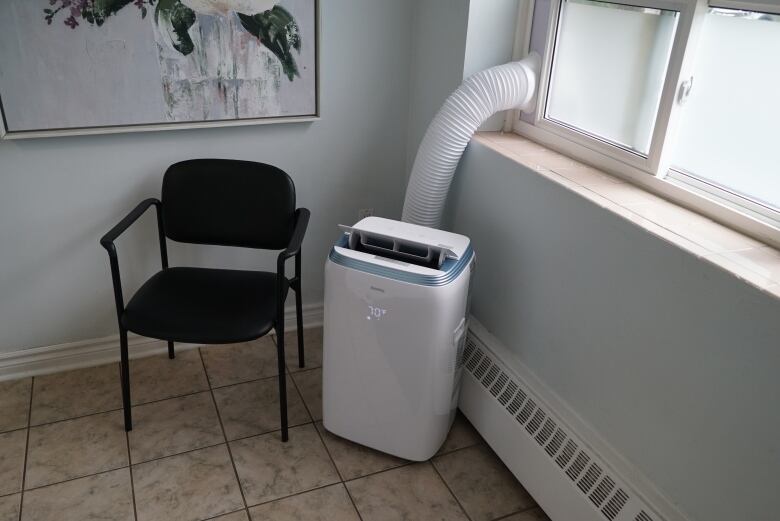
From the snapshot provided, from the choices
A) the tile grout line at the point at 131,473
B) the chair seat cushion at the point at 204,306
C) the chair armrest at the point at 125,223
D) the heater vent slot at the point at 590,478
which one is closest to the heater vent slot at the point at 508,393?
the heater vent slot at the point at 590,478

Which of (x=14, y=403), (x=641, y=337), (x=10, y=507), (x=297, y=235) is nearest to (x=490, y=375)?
(x=641, y=337)

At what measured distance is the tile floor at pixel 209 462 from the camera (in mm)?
1844

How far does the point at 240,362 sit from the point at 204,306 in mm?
541

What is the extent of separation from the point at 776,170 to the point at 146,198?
190cm

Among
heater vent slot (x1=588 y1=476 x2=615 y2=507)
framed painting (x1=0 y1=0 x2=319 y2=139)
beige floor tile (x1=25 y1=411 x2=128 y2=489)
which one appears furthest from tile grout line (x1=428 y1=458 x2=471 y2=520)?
framed painting (x1=0 y1=0 x2=319 y2=139)

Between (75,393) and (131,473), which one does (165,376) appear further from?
(131,473)

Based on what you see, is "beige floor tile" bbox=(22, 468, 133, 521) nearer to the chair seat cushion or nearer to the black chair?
the black chair

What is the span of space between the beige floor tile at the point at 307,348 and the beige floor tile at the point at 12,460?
0.90m

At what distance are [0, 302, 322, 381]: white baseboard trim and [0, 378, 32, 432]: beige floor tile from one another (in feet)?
0.12

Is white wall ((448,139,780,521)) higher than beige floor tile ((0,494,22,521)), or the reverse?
white wall ((448,139,780,521))

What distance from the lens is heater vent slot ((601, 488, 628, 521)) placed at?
5.10ft

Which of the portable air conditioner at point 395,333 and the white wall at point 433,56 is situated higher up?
the white wall at point 433,56

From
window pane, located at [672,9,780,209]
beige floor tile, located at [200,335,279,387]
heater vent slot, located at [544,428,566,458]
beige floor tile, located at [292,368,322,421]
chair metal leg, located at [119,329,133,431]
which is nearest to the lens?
window pane, located at [672,9,780,209]

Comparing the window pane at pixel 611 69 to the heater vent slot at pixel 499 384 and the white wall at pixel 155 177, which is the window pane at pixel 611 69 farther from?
the heater vent slot at pixel 499 384
